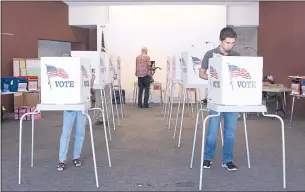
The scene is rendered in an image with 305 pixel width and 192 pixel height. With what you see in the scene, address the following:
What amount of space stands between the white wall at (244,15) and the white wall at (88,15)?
11.2 ft

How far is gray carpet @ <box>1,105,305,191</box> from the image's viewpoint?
3.55m

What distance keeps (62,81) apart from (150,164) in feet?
4.38

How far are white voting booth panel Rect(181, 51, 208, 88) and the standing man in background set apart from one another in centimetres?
458

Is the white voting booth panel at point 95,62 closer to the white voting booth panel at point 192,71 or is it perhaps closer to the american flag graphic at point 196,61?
the white voting booth panel at point 192,71

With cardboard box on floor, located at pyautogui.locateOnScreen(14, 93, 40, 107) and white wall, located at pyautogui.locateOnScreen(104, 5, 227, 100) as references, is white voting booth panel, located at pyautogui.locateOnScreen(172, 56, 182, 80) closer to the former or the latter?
cardboard box on floor, located at pyautogui.locateOnScreen(14, 93, 40, 107)

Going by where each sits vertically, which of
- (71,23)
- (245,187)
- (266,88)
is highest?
(71,23)

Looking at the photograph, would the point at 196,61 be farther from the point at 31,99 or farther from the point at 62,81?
the point at 31,99

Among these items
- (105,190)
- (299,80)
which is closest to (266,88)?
(299,80)

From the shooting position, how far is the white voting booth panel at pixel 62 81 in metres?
3.52

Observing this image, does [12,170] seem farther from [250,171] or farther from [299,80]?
[299,80]

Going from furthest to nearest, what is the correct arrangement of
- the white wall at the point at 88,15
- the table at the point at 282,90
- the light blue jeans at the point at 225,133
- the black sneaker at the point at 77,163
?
the white wall at the point at 88,15 < the table at the point at 282,90 < the black sneaker at the point at 77,163 < the light blue jeans at the point at 225,133

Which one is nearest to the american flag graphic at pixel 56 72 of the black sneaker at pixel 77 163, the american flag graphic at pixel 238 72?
the black sneaker at pixel 77 163

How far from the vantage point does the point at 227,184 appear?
358cm

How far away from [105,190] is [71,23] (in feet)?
29.6
